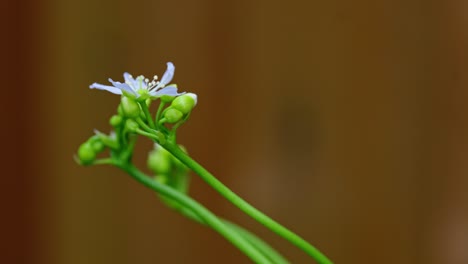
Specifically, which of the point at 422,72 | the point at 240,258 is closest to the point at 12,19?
the point at 240,258

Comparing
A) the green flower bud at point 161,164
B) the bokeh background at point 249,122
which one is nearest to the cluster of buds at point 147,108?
the green flower bud at point 161,164

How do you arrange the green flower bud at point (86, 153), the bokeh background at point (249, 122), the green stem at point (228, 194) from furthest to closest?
the bokeh background at point (249, 122) → the green flower bud at point (86, 153) → the green stem at point (228, 194)

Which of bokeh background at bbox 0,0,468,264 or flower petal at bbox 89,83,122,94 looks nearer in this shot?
flower petal at bbox 89,83,122,94

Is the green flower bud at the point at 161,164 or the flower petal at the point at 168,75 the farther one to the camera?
the green flower bud at the point at 161,164

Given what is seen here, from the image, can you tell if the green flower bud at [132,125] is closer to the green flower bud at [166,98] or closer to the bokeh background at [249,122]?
the green flower bud at [166,98]

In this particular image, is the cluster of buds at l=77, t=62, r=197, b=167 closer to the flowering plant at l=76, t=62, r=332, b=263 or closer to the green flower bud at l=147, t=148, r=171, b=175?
the flowering plant at l=76, t=62, r=332, b=263

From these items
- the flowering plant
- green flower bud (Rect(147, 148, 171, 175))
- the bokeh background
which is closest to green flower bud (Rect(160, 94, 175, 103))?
the flowering plant
